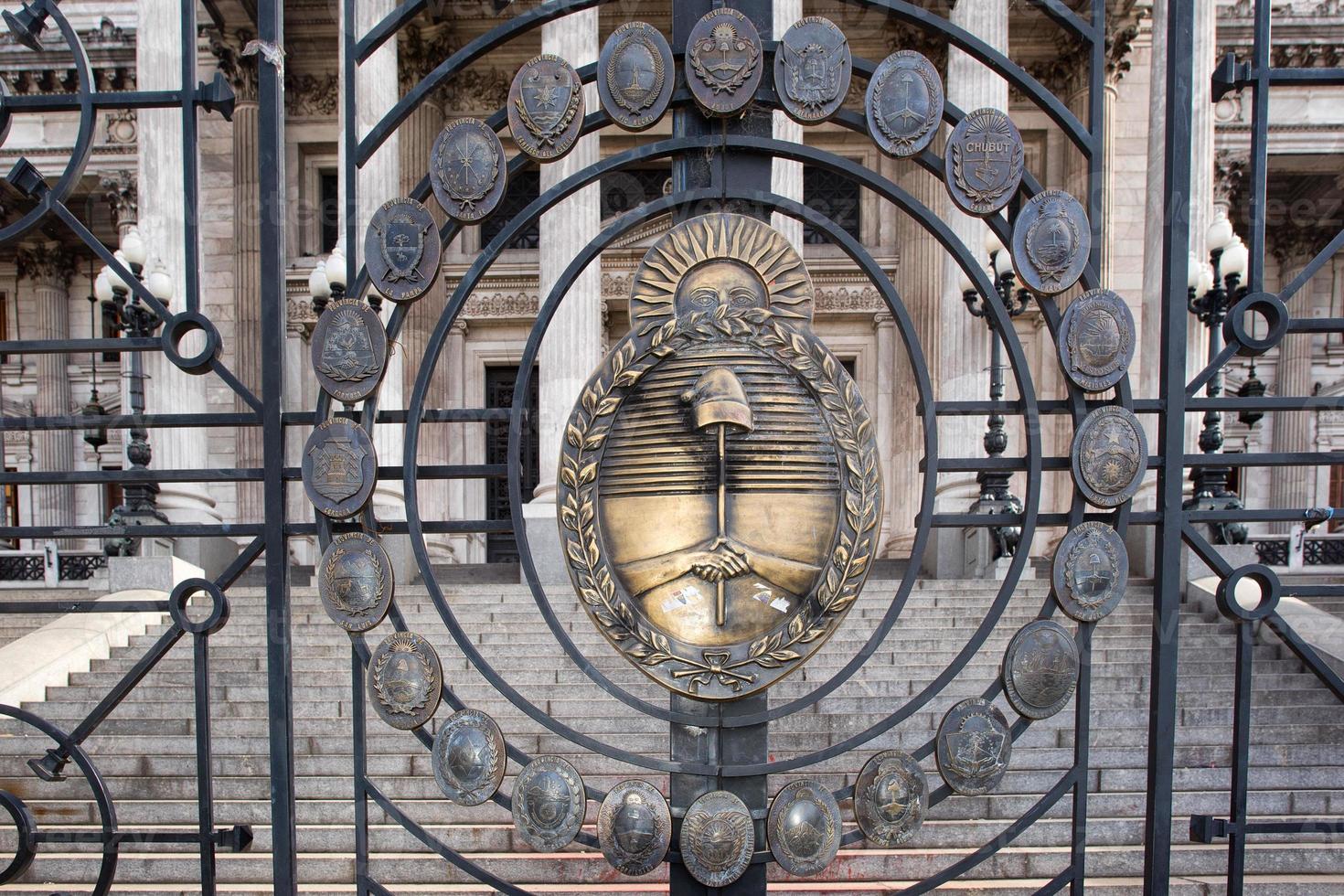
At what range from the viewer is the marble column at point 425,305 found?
17297 mm

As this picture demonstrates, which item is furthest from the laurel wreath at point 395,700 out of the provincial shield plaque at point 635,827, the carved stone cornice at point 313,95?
the carved stone cornice at point 313,95

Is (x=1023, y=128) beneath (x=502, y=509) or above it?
above

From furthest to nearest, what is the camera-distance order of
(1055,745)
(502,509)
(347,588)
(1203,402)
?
(502,509) → (1055,745) → (1203,402) → (347,588)

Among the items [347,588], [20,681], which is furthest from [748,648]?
[20,681]

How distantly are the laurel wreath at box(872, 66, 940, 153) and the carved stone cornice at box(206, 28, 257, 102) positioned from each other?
62.4 ft

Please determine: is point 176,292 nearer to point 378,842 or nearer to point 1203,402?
point 378,842

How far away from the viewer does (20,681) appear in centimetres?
818

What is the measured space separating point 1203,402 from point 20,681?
9805 mm

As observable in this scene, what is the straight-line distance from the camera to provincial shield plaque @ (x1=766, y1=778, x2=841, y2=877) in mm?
3385

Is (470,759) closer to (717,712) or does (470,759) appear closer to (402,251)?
(717,712)

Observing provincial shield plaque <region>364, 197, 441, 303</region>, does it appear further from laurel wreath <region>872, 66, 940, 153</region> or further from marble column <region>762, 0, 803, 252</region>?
marble column <region>762, 0, 803, 252</region>

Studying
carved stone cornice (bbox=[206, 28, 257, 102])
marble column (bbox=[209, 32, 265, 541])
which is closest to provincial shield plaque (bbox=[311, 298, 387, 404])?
marble column (bbox=[209, 32, 265, 541])

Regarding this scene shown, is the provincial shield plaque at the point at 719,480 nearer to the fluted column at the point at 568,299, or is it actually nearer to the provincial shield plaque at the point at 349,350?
the provincial shield plaque at the point at 349,350

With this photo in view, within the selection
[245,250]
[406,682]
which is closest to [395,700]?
[406,682]
